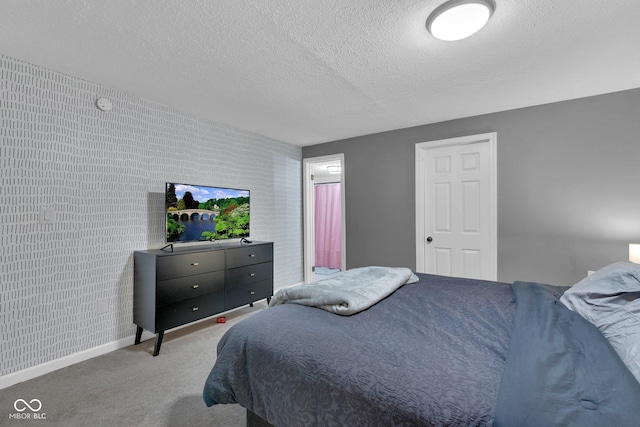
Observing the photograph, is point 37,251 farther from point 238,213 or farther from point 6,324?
point 238,213

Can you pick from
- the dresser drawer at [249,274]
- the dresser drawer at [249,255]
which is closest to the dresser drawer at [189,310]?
the dresser drawer at [249,274]

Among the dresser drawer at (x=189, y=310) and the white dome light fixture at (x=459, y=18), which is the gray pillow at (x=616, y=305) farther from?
the dresser drawer at (x=189, y=310)

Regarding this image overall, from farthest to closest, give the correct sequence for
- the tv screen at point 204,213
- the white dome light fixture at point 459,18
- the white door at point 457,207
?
1. the white door at point 457,207
2. the tv screen at point 204,213
3. the white dome light fixture at point 459,18

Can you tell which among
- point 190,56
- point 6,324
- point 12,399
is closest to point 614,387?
point 190,56

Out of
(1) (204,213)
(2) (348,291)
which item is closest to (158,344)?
(1) (204,213)

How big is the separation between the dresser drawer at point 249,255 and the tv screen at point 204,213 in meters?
0.30

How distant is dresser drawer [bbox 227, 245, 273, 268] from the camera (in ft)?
10.2

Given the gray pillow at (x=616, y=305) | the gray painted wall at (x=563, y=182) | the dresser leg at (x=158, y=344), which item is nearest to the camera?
the gray pillow at (x=616, y=305)

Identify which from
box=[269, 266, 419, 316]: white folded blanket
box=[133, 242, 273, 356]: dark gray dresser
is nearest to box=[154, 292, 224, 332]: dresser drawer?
box=[133, 242, 273, 356]: dark gray dresser

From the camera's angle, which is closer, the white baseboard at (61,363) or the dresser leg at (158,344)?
the white baseboard at (61,363)

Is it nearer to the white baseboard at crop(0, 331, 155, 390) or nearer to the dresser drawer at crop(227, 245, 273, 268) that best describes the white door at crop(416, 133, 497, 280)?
the dresser drawer at crop(227, 245, 273, 268)

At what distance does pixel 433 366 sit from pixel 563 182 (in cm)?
289

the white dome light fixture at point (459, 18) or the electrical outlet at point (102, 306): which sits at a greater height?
the white dome light fixture at point (459, 18)

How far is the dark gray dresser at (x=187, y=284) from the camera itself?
2525 millimetres
